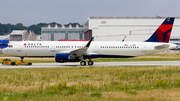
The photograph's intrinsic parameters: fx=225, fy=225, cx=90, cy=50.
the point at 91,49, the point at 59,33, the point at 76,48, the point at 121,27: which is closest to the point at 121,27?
the point at 121,27

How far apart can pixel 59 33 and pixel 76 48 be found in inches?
4537

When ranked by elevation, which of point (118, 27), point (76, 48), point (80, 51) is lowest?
point (80, 51)

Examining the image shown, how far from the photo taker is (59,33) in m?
148

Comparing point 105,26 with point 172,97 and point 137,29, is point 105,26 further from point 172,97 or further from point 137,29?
point 172,97

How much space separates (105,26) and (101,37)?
6.18m

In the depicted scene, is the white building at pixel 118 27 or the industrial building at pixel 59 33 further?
the industrial building at pixel 59 33

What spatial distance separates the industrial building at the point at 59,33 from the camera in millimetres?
146250

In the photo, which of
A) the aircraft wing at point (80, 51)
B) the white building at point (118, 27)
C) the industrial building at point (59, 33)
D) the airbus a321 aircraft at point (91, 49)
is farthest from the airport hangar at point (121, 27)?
the aircraft wing at point (80, 51)

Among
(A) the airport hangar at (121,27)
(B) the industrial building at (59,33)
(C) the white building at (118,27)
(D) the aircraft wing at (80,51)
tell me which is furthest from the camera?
(B) the industrial building at (59,33)

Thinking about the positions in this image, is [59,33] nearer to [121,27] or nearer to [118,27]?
[118,27]

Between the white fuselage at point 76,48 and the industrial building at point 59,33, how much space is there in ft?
Result: 366

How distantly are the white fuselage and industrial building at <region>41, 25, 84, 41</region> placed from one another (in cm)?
11141

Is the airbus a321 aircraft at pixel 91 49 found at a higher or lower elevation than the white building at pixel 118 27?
lower

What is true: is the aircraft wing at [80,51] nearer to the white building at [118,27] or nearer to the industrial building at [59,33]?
the white building at [118,27]
